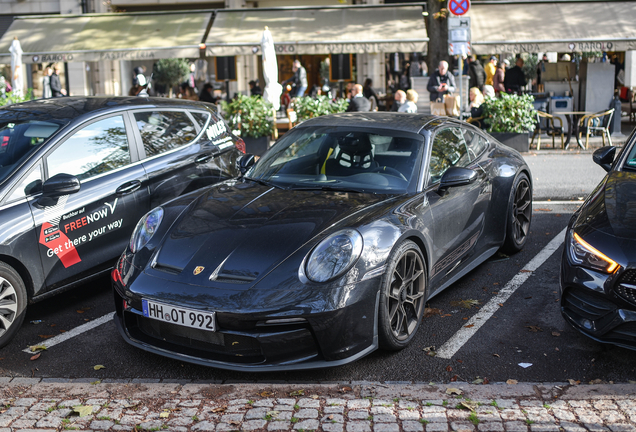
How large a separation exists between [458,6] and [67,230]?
1026 cm

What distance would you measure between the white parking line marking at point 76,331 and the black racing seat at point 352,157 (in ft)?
6.56

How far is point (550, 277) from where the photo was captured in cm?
578

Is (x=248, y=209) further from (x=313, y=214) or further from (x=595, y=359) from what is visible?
(x=595, y=359)

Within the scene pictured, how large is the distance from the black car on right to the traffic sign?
9407 millimetres

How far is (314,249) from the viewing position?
3963 millimetres

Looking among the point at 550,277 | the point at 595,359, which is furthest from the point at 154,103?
the point at 595,359

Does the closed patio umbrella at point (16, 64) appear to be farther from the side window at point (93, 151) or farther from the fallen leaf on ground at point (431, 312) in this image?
the fallen leaf on ground at point (431, 312)

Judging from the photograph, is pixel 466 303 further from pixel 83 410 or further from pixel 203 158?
pixel 83 410

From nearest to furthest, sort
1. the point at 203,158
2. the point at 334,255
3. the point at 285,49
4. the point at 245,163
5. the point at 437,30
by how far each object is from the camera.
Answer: the point at 334,255
the point at 245,163
the point at 203,158
the point at 437,30
the point at 285,49

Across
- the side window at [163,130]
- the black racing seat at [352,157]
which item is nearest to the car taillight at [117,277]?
the black racing seat at [352,157]

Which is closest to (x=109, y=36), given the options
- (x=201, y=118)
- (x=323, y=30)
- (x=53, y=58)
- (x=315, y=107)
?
(x=53, y=58)

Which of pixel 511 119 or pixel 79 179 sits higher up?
pixel 79 179

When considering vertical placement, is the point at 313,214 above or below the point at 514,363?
above

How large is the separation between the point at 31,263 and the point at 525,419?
3.36 m
